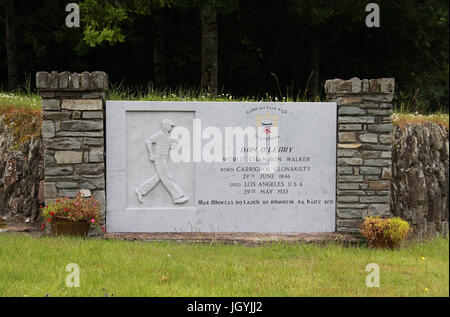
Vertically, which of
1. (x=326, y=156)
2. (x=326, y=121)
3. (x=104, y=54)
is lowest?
(x=326, y=156)

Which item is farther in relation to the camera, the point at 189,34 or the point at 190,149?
the point at 189,34

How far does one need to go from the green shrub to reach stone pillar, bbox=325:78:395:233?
13.5 inches

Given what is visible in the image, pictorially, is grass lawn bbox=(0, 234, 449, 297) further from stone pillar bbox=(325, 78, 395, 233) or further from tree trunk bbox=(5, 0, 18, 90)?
tree trunk bbox=(5, 0, 18, 90)

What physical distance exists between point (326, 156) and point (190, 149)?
72.1 inches

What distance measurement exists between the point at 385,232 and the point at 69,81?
4.36 m

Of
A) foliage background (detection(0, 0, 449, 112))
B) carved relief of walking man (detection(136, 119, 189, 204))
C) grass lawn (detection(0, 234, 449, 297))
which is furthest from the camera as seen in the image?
foliage background (detection(0, 0, 449, 112))

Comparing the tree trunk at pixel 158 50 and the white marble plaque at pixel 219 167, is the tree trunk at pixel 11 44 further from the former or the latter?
the white marble plaque at pixel 219 167

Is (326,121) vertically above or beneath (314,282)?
above

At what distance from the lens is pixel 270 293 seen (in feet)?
14.0

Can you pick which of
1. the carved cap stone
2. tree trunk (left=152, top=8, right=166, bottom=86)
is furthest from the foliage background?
the carved cap stone

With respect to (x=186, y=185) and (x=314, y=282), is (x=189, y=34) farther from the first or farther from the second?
(x=314, y=282)

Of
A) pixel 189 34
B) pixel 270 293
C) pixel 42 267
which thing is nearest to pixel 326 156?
pixel 270 293

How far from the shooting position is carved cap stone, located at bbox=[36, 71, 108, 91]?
6008 mm

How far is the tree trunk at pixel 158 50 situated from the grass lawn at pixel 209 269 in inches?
343
